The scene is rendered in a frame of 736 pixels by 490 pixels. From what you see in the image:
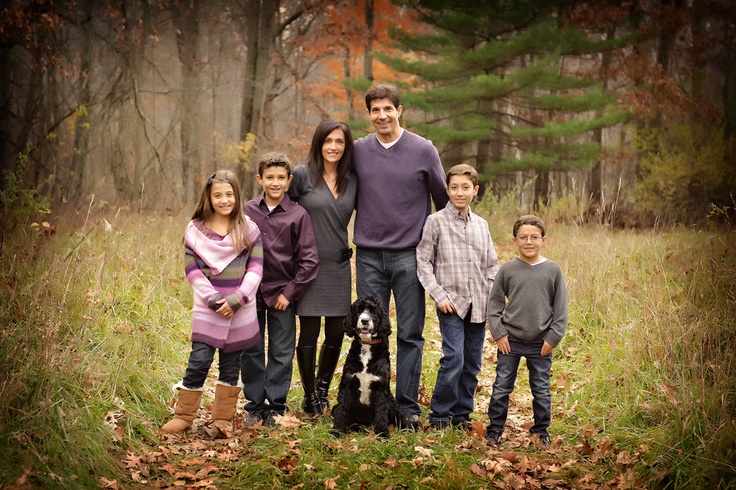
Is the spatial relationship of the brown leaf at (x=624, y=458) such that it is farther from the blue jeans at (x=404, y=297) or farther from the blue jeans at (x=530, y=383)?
the blue jeans at (x=404, y=297)

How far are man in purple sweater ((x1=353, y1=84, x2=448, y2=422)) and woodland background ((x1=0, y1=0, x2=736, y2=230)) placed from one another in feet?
24.9

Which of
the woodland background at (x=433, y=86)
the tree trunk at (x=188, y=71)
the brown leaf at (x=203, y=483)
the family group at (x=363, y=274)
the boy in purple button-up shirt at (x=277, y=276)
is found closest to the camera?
the brown leaf at (x=203, y=483)

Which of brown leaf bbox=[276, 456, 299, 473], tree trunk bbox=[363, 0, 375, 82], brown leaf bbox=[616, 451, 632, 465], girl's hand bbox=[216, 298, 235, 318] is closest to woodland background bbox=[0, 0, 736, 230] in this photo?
tree trunk bbox=[363, 0, 375, 82]

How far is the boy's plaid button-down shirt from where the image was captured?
4.52 m

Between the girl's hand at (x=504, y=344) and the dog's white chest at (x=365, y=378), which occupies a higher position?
the girl's hand at (x=504, y=344)

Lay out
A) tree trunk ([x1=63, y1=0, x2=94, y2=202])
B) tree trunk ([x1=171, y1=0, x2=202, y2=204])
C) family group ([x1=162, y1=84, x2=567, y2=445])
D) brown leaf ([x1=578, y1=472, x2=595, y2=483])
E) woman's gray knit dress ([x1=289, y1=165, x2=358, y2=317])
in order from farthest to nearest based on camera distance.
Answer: tree trunk ([x1=171, y1=0, x2=202, y2=204]) < tree trunk ([x1=63, y1=0, x2=94, y2=202]) < woman's gray knit dress ([x1=289, y1=165, x2=358, y2=317]) < family group ([x1=162, y1=84, x2=567, y2=445]) < brown leaf ([x1=578, y1=472, x2=595, y2=483])

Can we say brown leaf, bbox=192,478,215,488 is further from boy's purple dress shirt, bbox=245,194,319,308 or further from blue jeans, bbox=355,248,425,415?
blue jeans, bbox=355,248,425,415

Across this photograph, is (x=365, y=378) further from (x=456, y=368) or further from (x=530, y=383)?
(x=530, y=383)

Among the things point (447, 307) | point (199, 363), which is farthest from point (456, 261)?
point (199, 363)

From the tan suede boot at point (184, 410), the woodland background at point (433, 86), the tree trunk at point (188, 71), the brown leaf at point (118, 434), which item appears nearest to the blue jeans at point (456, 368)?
the tan suede boot at point (184, 410)

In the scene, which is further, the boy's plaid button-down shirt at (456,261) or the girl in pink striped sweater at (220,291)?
the boy's plaid button-down shirt at (456,261)

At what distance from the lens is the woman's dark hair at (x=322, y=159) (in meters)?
4.69

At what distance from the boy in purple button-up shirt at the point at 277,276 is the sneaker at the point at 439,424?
3.90 feet

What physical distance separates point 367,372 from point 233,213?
5.19 feet
